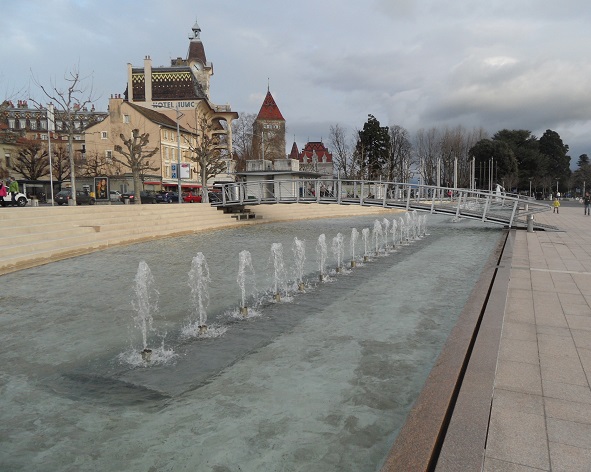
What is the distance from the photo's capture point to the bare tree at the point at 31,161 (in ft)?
174

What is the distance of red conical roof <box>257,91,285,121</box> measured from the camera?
9725cm

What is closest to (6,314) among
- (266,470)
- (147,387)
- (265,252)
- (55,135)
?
(147,387)

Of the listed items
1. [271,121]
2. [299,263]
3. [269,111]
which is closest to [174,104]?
[271,121]

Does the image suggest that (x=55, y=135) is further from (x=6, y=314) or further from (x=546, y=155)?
(x=546, y=155)

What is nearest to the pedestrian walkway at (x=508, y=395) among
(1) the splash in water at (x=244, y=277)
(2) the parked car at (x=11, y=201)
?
(1) the splash in water at (x=244, y=277)

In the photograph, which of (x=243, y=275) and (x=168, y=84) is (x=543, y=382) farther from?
(x=168, y=84)

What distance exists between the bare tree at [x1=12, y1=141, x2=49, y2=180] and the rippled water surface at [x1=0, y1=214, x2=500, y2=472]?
50277mm

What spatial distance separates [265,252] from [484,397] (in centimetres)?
1213

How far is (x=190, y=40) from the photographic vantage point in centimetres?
8425

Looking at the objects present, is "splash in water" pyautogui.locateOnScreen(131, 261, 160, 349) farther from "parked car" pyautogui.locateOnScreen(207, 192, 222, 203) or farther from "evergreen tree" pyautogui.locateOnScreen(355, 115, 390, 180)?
"evergreen tree" pyautogui.locateOnScreen(355, 115, 390, 180)

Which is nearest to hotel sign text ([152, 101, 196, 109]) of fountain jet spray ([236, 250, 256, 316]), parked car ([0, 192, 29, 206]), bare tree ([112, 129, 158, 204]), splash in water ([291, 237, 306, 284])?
bare tree ([112, 129, 158, 204])

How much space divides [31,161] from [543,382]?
60077mm

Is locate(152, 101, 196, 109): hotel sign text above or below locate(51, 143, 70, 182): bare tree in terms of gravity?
above

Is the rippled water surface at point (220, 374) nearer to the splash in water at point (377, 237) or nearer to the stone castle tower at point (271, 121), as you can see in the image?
the splash in water at point (377, 237)
